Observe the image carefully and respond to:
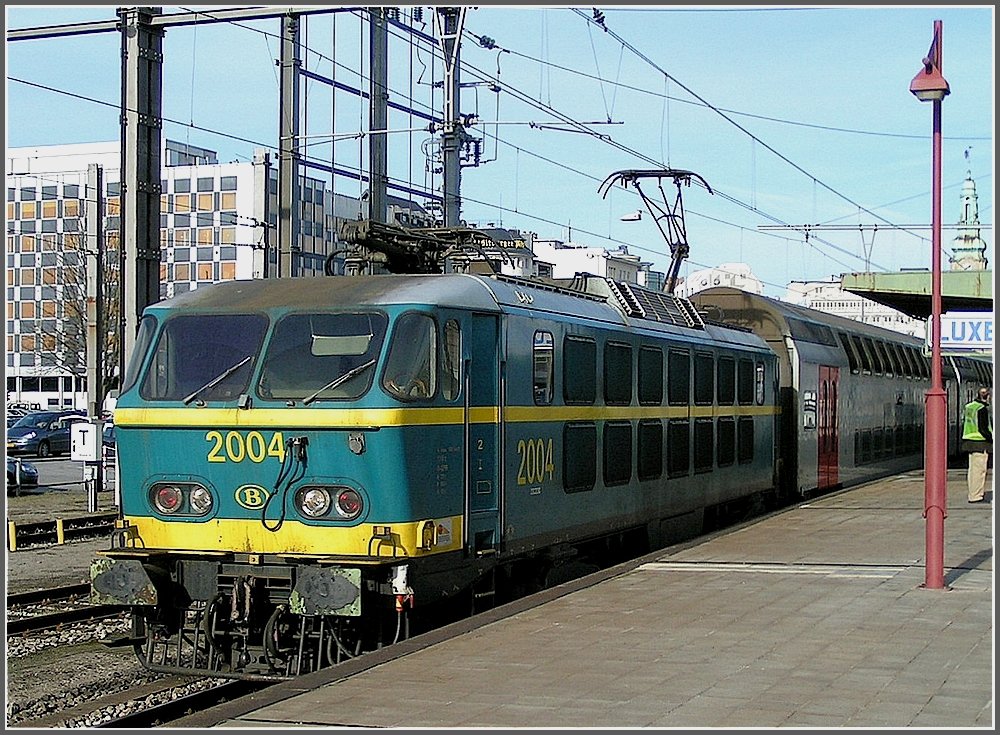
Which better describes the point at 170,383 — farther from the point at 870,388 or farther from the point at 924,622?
the point at 870,388

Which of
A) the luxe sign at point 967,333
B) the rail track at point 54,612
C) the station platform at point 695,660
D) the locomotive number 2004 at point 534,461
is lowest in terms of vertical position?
the rail track at point 54,612

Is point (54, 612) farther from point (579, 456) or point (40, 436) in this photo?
point (40, 436)

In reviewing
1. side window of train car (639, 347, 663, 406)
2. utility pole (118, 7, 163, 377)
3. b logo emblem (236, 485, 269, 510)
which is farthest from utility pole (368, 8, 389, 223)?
b logo emblem (236, 485, 269, 510)

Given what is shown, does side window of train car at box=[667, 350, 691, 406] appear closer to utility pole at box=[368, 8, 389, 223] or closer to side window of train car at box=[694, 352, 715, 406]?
side window of train car at box=[694, 352, 715, 406]

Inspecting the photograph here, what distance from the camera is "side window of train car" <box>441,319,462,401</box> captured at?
10516 millimetres

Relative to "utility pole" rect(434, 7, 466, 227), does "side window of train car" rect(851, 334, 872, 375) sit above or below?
below

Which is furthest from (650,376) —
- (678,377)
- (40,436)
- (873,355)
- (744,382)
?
(40,436)

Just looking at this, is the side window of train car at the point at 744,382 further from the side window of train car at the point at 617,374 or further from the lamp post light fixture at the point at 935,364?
the lamp post light fixture at the point at 935,364

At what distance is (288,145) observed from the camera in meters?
21.3

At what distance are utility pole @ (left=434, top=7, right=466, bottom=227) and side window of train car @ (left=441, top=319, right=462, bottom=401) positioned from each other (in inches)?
369

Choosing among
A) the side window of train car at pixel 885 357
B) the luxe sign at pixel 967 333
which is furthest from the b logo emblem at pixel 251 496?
the side window of train car at pixel 885 357

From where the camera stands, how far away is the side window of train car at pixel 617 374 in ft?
45.0

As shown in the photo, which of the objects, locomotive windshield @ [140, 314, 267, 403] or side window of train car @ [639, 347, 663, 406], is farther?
side window of train car @ [639, 347, 663, 406]

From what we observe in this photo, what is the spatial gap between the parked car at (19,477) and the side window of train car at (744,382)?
1594 centimetres
